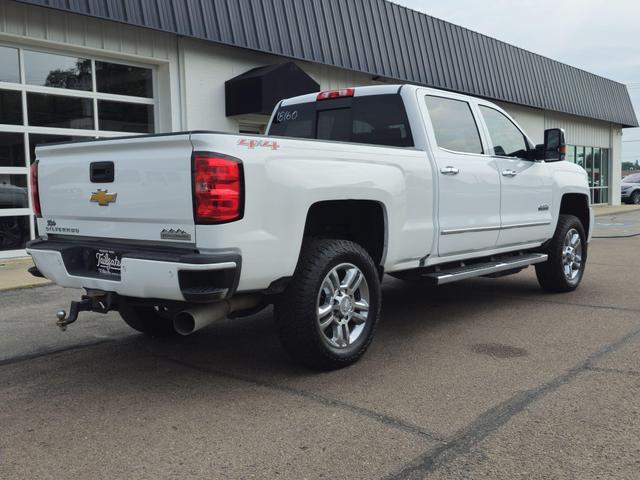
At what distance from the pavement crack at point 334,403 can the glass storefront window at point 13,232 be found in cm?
675

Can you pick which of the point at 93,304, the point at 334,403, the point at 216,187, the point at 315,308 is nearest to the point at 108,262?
the point at 93,304

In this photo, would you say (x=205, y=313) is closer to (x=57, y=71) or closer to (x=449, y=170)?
(x=449, y=170)

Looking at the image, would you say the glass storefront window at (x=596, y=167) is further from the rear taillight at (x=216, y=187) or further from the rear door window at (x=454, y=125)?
the rear taillight at (x=216, y=187)

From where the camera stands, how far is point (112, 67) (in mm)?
11117

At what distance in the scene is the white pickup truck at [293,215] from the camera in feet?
11.7

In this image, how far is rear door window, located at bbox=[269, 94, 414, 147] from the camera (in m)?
5.26

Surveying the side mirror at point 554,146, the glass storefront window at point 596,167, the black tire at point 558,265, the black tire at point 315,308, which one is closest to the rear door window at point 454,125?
the side mirror at point 554,146

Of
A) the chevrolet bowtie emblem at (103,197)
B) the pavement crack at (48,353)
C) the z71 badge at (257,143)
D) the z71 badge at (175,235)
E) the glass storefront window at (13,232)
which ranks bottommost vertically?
the pavement crack at (48,353)

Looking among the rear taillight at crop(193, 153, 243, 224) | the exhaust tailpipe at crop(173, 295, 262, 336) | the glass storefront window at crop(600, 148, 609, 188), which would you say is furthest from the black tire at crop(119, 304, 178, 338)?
the glass storefront window at crop(600, 148, 609, 188)

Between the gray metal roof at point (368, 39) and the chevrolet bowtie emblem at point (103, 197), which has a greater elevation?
the gray metal roof at point (368, 39)

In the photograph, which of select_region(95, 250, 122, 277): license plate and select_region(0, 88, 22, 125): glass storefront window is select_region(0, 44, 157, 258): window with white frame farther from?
select_region(95, 250, 122, 277): license plate

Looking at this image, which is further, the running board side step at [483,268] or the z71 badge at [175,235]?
the running board side step at [483,268]

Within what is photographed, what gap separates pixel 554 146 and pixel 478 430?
3807 millimetres

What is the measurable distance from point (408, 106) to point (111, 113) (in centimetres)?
759
